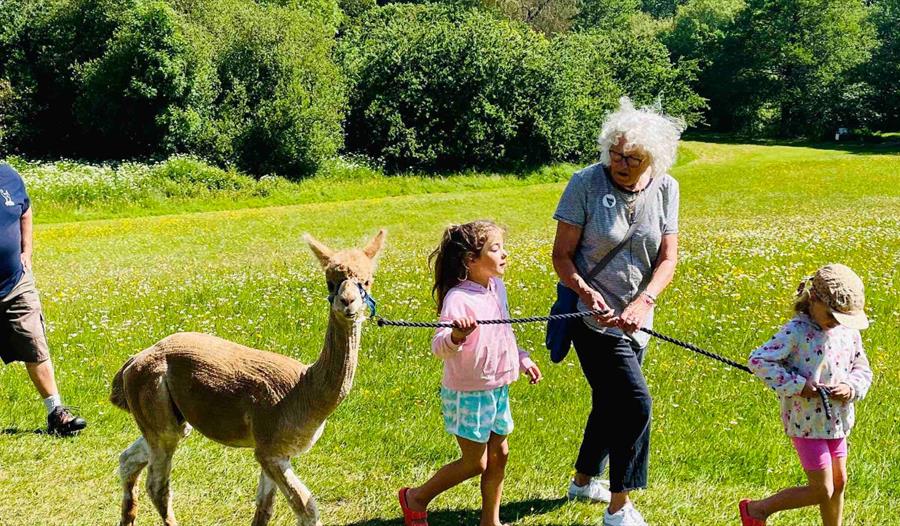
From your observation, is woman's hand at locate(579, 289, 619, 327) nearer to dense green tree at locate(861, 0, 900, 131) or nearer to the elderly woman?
the elderly woman

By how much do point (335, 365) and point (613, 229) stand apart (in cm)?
192

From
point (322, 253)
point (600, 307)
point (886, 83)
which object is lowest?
point (600, 307)

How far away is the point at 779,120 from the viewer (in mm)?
64625

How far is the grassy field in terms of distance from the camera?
520cm

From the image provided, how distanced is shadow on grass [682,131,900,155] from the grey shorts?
47872 millimetres

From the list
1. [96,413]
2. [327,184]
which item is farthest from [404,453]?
[327,184]

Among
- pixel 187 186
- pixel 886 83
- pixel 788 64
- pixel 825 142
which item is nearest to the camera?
pixel 187 186

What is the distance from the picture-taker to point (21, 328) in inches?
250

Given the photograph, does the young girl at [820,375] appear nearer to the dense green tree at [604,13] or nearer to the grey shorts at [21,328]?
the grey shorts at [21,328]

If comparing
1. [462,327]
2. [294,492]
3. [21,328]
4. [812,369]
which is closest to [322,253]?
[462,327]

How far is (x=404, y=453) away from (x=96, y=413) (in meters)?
3.02

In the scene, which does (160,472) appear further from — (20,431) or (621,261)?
(621,261)

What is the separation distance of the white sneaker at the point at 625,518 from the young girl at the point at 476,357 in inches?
32.2

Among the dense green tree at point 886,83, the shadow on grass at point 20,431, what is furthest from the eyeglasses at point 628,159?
the dense green tree at point 886,83
